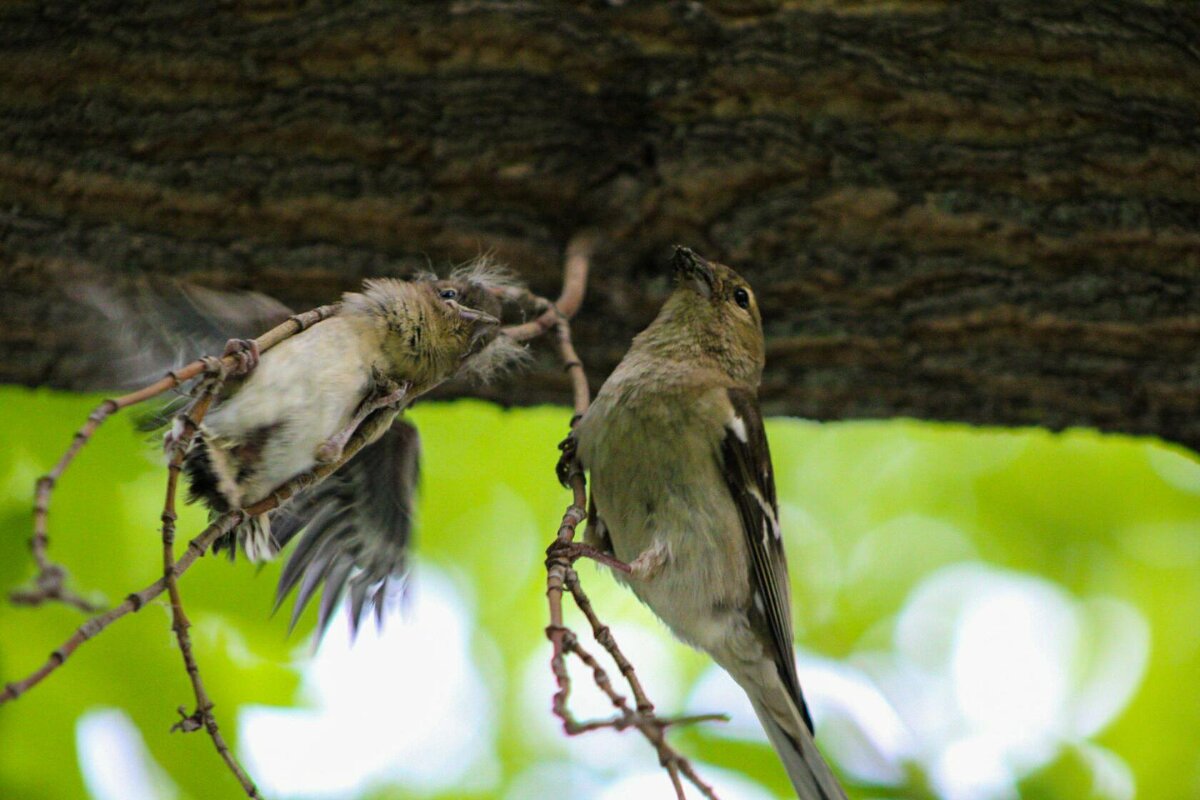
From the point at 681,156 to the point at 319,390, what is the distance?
1.51m

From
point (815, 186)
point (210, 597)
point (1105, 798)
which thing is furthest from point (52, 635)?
point (1105, 798)

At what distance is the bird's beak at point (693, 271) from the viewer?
326 centimetres

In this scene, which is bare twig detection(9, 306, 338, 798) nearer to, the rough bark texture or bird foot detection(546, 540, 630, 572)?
bird foot detection(546, 540, 630, 572)

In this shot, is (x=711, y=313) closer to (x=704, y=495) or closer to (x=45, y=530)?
(x=704, y=495)

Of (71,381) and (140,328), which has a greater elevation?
(140,328)

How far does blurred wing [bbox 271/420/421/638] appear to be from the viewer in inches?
121

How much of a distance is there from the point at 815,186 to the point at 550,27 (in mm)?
970

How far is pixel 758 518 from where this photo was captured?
3182 mm

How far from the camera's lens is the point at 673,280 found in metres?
3.54

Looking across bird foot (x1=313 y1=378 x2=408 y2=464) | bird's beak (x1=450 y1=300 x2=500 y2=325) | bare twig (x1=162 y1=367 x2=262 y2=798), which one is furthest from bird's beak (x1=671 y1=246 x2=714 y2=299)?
bare twig (x1=162 y1=367 x2=262 y2=798)

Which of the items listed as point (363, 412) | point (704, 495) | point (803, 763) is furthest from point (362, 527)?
Answer: point (803, 763)

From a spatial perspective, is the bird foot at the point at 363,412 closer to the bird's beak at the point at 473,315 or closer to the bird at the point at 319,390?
the bird at the point at 319,390

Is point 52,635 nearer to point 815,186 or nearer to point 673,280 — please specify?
point 673,280

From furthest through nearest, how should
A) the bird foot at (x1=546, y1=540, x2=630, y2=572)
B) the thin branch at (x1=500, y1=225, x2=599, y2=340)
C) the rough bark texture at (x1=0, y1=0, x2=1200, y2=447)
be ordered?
the rough bark texture at (x1=0, y1=0, x2=1200, y2=447) < the thin branch at (x1=500, y1=225, x2=599, y2=340) < the bird foot at (x1=546, y1=540, x2=630, y2=572)
